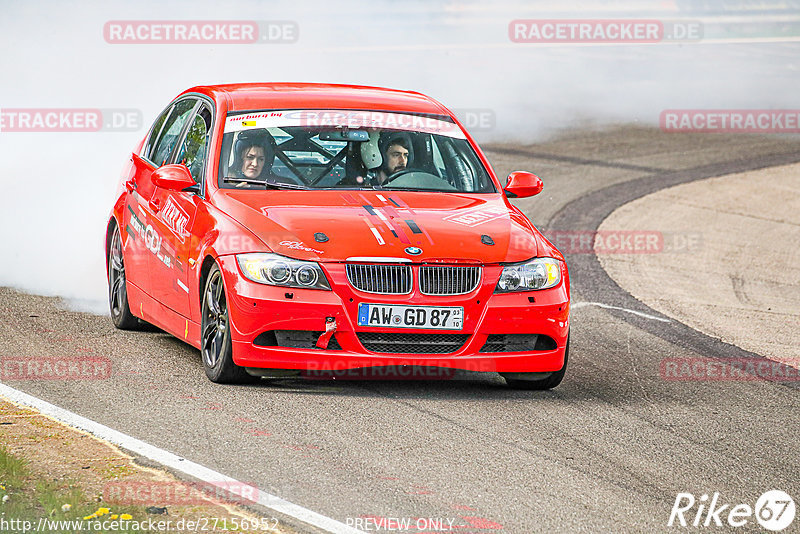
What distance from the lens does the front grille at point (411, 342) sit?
294 inches

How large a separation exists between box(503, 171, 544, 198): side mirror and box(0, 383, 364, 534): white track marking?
10.8 ft

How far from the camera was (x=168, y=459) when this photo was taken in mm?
6051

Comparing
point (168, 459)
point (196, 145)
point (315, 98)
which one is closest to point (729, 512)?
point (168, 459)

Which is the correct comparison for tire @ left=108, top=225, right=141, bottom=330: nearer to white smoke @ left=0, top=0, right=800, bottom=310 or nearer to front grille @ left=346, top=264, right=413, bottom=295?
white smoke @ left=0, top=0, right=800, bottom=310

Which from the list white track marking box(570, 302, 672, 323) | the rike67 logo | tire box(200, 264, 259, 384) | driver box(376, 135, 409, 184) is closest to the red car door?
tire box(200, 264, 259, 384)

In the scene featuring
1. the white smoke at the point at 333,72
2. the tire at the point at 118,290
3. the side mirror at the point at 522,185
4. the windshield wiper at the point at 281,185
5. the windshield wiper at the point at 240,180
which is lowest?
the white smoke at the point at 333,72

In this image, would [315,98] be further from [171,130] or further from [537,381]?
[537,381]

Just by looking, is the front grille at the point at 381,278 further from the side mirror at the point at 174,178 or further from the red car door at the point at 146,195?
the red car door at the point at 146,195

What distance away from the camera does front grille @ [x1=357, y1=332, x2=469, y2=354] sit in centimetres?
747

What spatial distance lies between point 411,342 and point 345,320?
39 centimetres

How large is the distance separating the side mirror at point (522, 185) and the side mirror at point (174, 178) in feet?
6.57

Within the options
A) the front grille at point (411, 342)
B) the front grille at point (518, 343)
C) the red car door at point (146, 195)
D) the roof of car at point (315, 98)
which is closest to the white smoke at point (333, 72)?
the red car door at point (146, 195)

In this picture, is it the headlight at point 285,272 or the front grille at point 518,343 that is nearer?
the headlight at point 285,272

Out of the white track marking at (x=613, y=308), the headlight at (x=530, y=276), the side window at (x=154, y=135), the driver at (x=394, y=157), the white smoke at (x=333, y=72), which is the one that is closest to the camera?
the headlight at (x=530, y=276)
